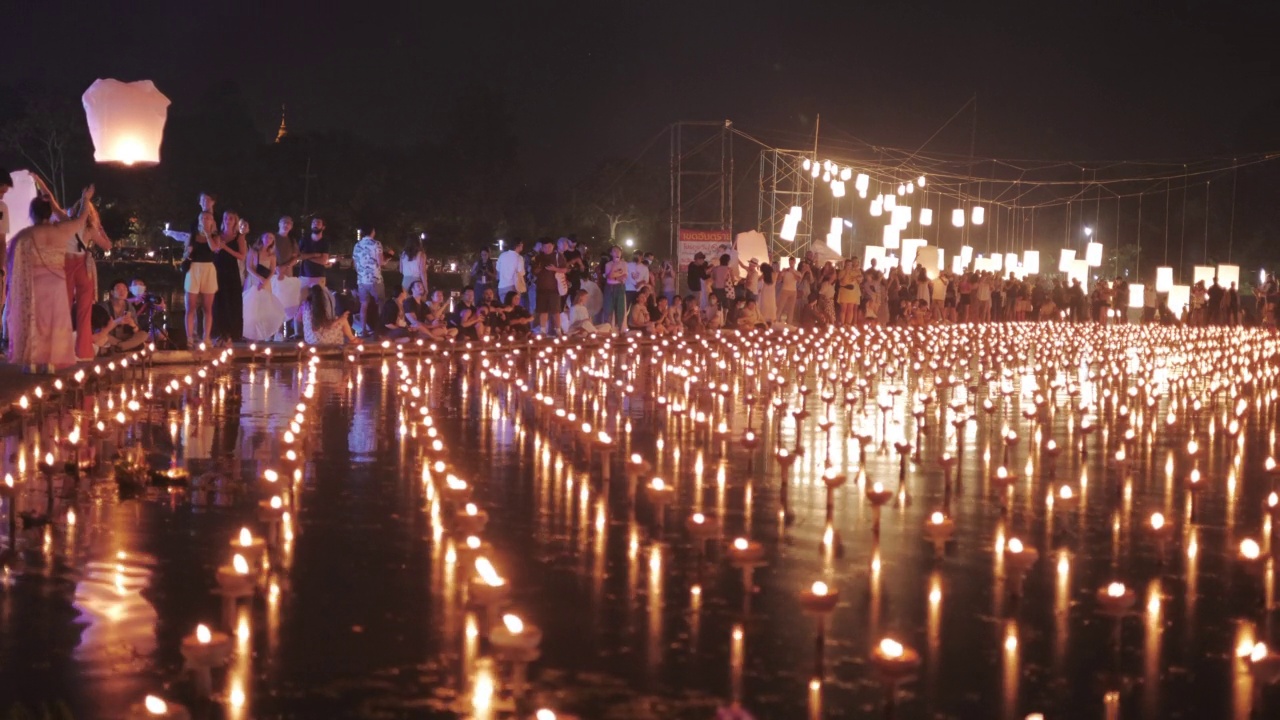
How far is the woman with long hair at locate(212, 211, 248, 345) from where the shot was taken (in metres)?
16.5

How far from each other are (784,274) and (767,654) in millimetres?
23791

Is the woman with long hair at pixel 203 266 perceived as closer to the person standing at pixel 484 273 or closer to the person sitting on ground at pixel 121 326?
the person sitting on ground at pixel 121 326

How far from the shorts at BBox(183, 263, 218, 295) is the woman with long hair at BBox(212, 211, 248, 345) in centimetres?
17

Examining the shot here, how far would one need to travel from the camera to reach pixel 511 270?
22.2 meters

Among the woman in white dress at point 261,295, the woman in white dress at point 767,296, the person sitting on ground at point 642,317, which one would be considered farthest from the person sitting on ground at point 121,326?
the woman in white dress at point 767,296

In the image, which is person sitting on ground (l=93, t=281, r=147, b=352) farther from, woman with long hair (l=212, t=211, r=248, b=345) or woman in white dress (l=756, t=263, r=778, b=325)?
woman in white dress (l=756, t=263, r=778, b=325)

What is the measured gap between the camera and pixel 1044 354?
22.8 m

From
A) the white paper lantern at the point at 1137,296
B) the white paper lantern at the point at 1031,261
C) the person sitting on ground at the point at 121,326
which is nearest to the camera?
the person sitting on ground at the point at 121,326

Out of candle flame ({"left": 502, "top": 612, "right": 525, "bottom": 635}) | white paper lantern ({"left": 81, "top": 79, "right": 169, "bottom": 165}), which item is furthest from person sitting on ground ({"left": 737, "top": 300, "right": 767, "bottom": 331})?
candle flame ({"left": 502, "top": 612, "right": 525, "bottom": 635})

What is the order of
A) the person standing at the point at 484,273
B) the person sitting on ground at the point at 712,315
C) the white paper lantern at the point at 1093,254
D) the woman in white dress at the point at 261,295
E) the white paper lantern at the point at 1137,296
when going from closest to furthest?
the woman in white dress at the point at 261,295 < the person standing at the point at 484,273 < the person sitting on ground at the point at 712,315 < the white paper lantern at the point at 1137,296 < the white paper lantern at the point at 1093,254

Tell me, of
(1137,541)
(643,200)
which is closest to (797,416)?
(1137,541)

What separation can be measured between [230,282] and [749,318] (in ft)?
39.9

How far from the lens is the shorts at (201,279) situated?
16.2 m

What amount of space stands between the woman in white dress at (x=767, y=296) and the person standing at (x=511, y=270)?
6839 mm
